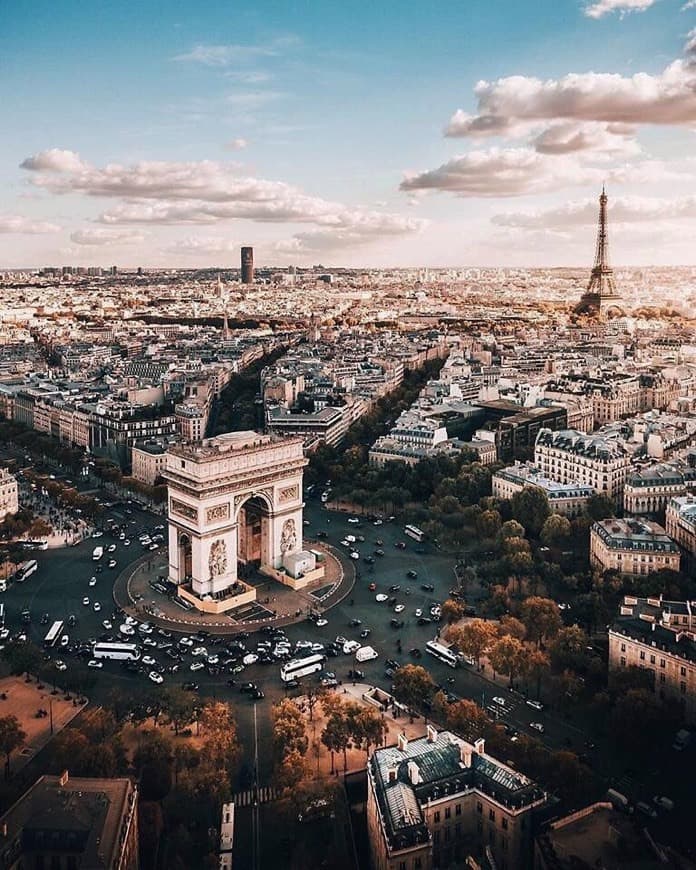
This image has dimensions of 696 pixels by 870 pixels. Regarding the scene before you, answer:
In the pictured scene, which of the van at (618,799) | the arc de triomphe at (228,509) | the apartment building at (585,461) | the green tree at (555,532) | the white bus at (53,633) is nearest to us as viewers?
the van at (618,799)

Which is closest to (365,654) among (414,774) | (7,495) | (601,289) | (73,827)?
(414,774)

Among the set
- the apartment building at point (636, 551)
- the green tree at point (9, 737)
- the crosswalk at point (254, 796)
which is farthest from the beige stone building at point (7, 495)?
the apartment building at point (636, 551)

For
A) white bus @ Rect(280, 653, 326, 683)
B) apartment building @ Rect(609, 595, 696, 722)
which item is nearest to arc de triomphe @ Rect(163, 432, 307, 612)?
white bus @ Rect(280, 653, 326, 683)

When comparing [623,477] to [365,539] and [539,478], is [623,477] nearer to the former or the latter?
[539,478]

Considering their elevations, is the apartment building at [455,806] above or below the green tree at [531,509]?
below

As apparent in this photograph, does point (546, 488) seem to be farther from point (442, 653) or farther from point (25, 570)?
point (25, 570)

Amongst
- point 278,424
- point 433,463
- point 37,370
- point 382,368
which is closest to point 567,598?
point 433,463

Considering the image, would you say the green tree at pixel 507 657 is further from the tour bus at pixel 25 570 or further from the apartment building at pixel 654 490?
the tour bus at pixel 25 570
